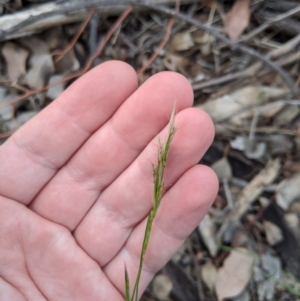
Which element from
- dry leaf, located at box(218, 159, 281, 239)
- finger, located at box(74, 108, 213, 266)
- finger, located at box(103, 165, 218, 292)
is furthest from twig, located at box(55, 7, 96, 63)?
dry leaf, located at box(218, 159, 281, 239)

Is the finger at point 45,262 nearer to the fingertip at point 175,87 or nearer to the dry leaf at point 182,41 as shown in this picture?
the fingertip at point 175,87

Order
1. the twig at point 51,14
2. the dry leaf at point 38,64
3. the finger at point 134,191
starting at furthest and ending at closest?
the dry leaf at point 38,64, the twig at point 51,14, the finger at point 134,191

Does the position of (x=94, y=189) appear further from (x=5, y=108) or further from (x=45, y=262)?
(x=5, y=108)

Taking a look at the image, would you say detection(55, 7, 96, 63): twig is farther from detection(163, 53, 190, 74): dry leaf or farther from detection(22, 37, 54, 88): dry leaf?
detection(163, 53, 190, 74): dry leaf

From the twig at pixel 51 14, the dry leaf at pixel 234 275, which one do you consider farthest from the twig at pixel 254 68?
the dry leaf at pixel 234 275

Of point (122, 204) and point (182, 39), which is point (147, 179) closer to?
point (122, 204)

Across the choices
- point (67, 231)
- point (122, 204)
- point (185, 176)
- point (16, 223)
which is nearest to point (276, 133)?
point (185, 176)
